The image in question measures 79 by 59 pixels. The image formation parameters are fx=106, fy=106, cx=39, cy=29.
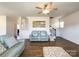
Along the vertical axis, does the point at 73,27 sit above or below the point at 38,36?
above

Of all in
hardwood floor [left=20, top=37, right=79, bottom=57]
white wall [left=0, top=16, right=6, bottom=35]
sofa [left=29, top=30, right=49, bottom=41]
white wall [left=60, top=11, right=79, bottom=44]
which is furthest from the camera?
white wall [left=0, top=16, right=6, bottom=35]

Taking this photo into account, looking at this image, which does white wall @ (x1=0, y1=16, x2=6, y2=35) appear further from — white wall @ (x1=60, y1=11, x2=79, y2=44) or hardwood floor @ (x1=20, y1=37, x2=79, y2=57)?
white wall @ (x1=60, y1=11, x2=79, y2=44)

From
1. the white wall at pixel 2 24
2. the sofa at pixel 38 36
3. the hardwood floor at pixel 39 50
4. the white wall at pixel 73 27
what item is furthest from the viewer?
the white wall at pixel 2 24

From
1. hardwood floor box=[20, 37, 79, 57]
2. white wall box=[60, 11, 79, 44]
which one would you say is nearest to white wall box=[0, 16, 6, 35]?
hardwood floor box=[20, 37, 79, 57]

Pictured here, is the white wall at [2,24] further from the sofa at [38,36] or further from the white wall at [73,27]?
the white wall at [73,27]

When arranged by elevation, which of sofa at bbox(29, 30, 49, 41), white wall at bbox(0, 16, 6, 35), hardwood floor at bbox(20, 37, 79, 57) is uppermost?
white wall at bbox(0, 16, 6, 35)

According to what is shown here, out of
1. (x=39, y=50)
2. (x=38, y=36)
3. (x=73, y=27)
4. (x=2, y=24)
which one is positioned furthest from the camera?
(x=2, y=24)

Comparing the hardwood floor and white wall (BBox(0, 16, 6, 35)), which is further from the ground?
white wall (BBox(0, 16, 6, 35))

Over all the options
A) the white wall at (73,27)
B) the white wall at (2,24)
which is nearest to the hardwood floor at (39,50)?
the white wall at (73,27)

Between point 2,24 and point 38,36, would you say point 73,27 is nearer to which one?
point 38,36

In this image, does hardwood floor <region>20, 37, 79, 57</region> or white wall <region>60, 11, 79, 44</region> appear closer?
hardwood floor <region>20, 37, 79, 57</region>

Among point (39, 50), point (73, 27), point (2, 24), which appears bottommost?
point (39, 50)

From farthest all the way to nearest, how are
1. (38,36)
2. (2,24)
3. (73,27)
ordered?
(2,24)
(38,36)
(73,27)

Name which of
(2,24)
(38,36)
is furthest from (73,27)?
(2,24)
